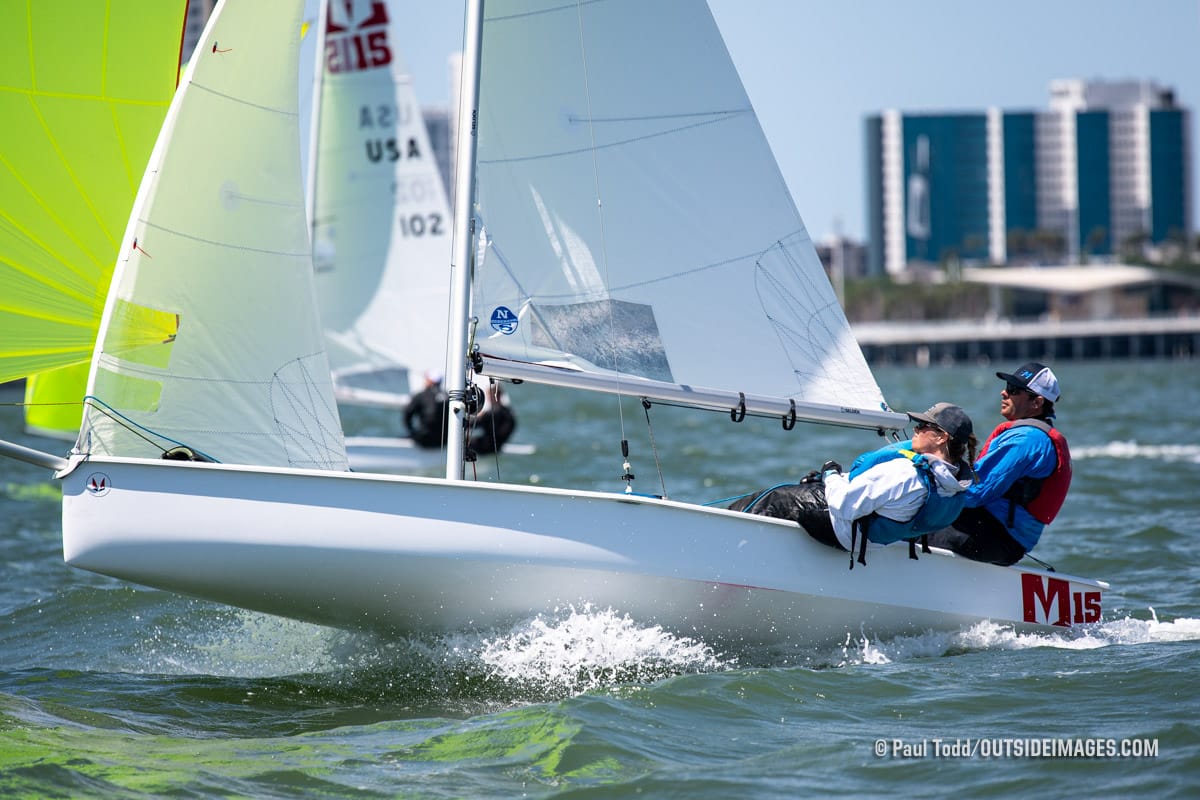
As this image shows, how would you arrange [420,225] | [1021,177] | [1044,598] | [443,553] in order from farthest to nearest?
[1021,177], [420,225], [1044,598], [443,553]

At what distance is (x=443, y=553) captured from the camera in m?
4.86

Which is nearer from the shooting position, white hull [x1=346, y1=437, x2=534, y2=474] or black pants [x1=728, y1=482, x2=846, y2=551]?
black pants [x1=728, y1=482, x2=846, y2=551]

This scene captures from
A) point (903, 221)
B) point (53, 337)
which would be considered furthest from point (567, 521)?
point (903, 221)

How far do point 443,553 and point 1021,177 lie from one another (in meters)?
134

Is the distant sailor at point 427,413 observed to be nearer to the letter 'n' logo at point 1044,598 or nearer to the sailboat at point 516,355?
the sailboat at point 516,355

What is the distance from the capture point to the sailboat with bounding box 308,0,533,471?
557 inches

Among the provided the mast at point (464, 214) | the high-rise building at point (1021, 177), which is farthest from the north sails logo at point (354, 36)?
the high-rise building at point (1021, 177)

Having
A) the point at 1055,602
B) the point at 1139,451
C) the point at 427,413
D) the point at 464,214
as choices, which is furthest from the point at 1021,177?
the point at 464,214

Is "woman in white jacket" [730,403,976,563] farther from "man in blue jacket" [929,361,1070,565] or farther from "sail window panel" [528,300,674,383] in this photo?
"sail window panel" [528,300,674,383]

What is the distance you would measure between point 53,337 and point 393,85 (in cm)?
947

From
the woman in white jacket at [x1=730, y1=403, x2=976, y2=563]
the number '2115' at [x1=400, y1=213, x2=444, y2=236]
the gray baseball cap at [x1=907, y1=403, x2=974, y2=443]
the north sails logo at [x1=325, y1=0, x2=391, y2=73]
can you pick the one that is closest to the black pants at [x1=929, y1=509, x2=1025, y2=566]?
the woman in white jacket at [x1=730, y1=403, x2=976, y2=563]

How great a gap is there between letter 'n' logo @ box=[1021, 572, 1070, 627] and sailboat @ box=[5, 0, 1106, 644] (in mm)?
10

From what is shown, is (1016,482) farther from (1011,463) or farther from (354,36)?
(354,36)

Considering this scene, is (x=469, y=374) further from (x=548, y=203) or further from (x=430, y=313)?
(x=430, y=313)
